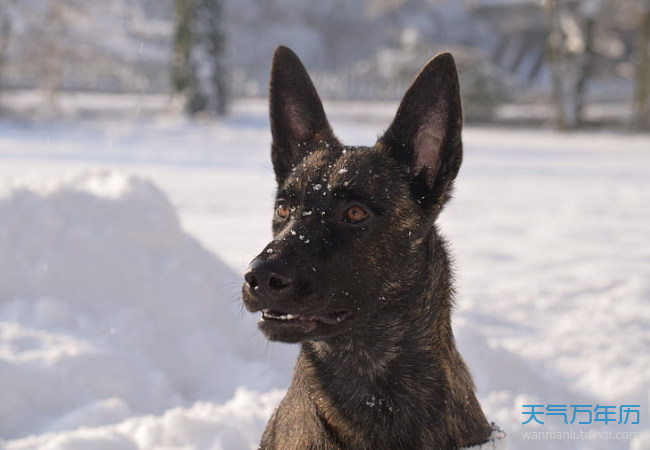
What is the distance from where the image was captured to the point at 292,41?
52.2 metres

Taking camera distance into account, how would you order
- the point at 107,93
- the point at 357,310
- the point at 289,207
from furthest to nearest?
the point at 107,93, the point at 289,207, the point at 357,310

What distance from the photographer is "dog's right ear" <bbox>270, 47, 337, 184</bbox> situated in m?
3.09

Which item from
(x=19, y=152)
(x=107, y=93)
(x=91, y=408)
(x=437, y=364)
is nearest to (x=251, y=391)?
(x=91, y=408)

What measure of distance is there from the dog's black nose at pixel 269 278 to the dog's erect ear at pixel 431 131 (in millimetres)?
791

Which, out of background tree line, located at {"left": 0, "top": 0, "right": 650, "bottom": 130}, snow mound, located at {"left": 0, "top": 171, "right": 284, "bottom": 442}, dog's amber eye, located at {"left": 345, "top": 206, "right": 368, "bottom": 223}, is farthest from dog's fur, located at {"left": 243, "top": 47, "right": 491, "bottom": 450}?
background tree line, located at {"left": 0, "top": 0, "right": 650, "bottom": 130}

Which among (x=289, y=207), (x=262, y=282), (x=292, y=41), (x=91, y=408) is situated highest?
(x=292, y=41)

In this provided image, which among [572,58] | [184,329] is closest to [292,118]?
[184,329]

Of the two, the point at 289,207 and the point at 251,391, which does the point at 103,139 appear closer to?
the point at 251,391

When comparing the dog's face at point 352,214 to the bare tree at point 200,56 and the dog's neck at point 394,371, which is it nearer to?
the dog's neck at point 394,371

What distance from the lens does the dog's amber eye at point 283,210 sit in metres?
2.85

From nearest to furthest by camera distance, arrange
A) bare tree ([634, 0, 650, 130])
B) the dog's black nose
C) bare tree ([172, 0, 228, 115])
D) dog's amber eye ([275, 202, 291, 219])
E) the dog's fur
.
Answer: the dog's black nose, the dog's fur, dog's amber eye ([275, 202, 291, 219]), bare tree ([634, 0, 650, 130]), bare tree ([172, 0, 228, 115])

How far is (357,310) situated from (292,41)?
Answer: 51.7 metres

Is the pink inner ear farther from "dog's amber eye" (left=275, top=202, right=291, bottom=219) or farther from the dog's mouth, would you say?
the dog's mouth

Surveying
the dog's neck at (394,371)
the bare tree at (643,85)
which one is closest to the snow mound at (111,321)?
the dog's neck at (394,371)
